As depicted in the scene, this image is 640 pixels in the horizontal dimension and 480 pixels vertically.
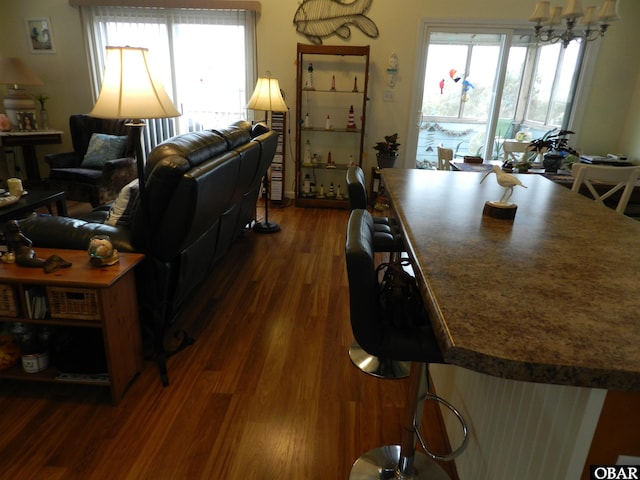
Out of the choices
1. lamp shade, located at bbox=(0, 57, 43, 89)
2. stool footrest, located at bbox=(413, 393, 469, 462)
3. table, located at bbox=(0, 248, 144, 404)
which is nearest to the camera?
stool footrest, located at bbox=(413, 393, 469, 462)

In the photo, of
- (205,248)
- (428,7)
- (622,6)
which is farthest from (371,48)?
(205,248)

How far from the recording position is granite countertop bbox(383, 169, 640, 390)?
637 millimetres

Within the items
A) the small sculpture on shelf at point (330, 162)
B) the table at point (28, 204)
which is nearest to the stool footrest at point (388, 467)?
the table at point (28, 204)

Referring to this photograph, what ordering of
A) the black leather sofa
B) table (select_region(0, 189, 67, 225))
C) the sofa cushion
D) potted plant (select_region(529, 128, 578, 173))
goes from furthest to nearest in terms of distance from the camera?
the sofa cushion → potted plant (select_region(529, 128, 578, 173)) → table (select_region(0, 189, 67, 225)) → the black leather sofa

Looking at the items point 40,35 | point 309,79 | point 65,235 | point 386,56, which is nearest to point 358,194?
point 65,235

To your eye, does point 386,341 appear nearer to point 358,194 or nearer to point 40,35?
point 358,194

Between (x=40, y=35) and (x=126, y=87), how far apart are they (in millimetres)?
4447

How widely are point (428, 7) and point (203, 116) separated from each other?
9.65 feet

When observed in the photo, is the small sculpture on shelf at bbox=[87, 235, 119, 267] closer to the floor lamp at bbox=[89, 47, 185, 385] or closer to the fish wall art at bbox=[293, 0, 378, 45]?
the floor lamp at bbox=[89, 47, 185, 385]

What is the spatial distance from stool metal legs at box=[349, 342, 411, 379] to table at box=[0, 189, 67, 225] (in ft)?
8.30

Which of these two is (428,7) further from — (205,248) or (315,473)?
(315,473)

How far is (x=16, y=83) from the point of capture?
4625 millimetres

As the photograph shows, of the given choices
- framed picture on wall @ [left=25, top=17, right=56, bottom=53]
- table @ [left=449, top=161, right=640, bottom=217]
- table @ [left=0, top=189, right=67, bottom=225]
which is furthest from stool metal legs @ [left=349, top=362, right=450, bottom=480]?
framed picture on wall @ [left=25, top=17, right=56, bottom=53]

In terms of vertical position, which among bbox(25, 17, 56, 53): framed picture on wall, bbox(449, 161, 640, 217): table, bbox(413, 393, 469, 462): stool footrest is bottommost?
bbox(413, 393, 469, 462): stool footrest
